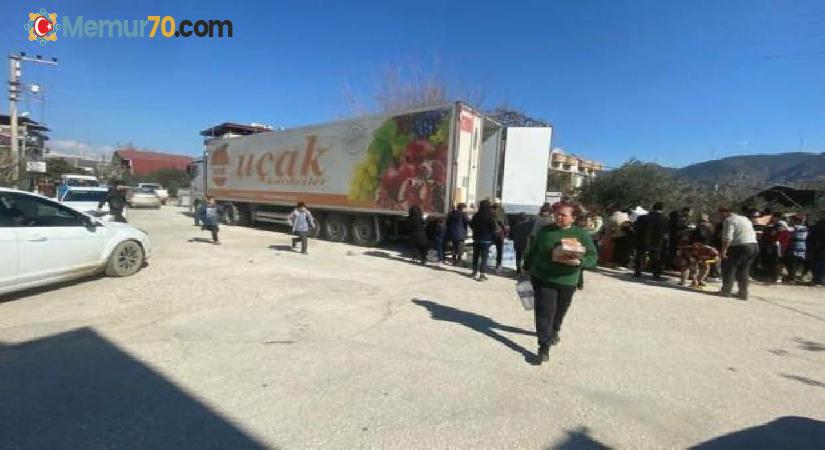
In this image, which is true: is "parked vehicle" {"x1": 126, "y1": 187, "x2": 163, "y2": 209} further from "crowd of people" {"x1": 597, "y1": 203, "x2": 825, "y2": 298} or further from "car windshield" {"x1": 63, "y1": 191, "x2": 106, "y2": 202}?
"crowd of people" {"x1": 597, "y1": 203, "x2": 825, "y2": 298}

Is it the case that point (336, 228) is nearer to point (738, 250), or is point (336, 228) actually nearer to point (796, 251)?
point (738, 250)

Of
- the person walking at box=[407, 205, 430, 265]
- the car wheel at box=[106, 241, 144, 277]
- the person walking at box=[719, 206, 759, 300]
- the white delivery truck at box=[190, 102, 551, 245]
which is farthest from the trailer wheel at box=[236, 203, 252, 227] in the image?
the person walking at box=[719, 206, 759, 300]

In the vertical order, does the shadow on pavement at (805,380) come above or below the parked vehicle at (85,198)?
below

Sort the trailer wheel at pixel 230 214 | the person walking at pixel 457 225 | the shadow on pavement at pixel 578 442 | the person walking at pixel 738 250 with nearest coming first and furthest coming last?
1. the shadow on pavement at pixel 578 442
2. the person walking at pixel 738 250
3. the person walking at pixel 457 225
4. the trailer wheel at pixel 230 214

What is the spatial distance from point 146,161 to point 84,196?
80878 millimetres

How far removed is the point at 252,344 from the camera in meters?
4.43

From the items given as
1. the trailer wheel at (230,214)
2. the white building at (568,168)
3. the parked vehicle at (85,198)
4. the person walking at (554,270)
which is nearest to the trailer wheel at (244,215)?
the trailer wheel at (230,214)

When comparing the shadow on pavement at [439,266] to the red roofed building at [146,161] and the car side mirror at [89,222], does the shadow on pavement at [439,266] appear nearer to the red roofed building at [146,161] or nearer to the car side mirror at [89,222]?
the car side mirror at [89,222]

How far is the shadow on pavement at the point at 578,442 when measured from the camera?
2842 millimetres

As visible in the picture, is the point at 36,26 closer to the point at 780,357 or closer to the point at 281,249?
the point at 281,249

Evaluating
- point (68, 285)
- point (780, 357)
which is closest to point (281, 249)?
point (68, 285)

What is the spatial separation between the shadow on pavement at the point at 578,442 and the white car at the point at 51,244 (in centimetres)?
645

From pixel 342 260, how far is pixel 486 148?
4.77 m

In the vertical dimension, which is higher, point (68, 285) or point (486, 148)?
point (486, 148)
